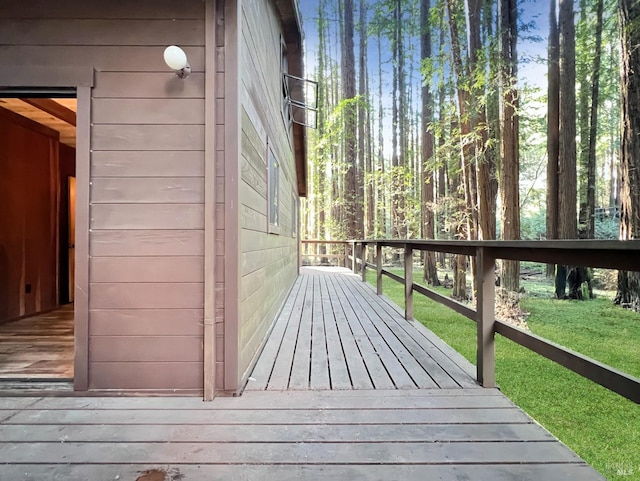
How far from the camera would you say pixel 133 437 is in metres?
1.54

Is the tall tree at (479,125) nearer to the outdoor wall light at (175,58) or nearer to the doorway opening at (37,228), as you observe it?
the outdoor wall light at (175,58)

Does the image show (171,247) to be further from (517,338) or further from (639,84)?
(639,84)

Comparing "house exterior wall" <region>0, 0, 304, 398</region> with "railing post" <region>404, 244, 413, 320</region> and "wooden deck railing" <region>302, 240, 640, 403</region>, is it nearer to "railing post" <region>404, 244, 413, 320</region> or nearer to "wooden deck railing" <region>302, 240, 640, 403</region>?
"wooden deck railing" <region>302, 240, 640, 403</region>

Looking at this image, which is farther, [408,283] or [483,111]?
[483,111]

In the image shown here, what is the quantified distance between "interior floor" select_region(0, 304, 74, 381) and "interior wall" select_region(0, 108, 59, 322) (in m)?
0.36

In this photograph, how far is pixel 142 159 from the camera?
200 centimetres

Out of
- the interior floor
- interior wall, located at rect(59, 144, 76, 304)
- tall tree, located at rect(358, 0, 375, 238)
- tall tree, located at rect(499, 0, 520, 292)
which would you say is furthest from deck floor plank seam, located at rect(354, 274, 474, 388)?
tall tree, located at rect(358, 0, 375, 238)

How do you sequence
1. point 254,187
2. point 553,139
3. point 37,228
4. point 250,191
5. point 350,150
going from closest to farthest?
point 250,191 → point 254,187 → point 37,228 → point 553,139 → point 350,150

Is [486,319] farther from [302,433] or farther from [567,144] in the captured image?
[567,144]

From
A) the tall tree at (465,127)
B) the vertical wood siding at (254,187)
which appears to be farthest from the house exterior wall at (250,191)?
the tall tree at (465,127)

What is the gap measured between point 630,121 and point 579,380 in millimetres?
4732

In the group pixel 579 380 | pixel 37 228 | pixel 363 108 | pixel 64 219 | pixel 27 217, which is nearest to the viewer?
pixel 579 380

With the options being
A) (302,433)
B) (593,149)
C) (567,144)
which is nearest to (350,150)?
(567,144)

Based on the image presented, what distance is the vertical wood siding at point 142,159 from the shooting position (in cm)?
197
